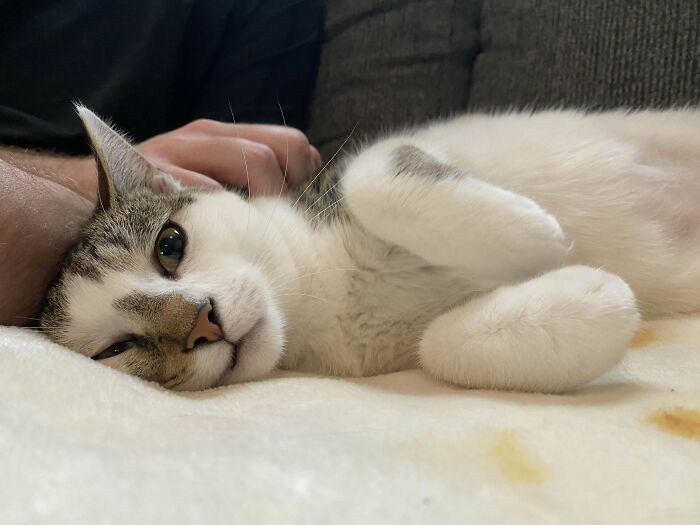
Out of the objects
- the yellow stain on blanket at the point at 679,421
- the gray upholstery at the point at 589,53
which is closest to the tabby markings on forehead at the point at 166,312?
the yellow stain on blanket at the point at 679,421

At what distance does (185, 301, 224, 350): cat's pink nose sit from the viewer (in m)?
0.90

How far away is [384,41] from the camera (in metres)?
1.82

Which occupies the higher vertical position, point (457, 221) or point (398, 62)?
point (398, 62)

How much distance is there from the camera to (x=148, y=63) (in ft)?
5.88

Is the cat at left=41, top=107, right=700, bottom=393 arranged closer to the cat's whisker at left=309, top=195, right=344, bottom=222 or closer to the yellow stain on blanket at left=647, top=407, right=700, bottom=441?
the cat's whisker at left=309, top=195, right=344, bottom=222

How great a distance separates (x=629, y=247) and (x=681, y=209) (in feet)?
0.64

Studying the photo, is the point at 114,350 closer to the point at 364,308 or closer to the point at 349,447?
the point at 364,308

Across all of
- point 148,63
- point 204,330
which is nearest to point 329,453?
point 204,330

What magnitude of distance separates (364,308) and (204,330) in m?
0.33

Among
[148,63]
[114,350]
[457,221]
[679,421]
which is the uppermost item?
[148,63]

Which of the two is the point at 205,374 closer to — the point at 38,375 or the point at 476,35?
the point at 38,375

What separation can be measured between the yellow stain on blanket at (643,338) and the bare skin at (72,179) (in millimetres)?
846

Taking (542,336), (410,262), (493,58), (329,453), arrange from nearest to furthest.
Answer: (329,453) → (542,336) → (410,262) → (493,58)

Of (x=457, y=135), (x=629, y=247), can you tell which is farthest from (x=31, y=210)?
(x=629, y=247)
